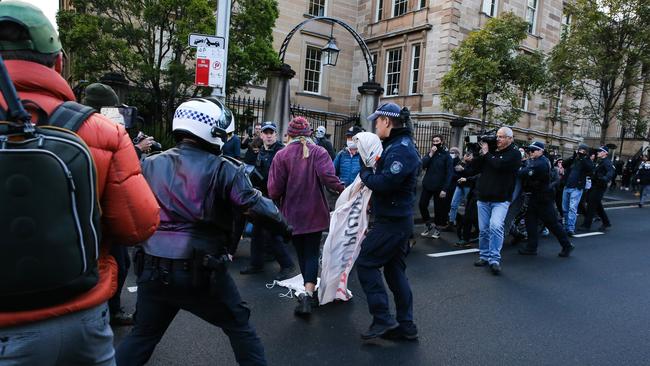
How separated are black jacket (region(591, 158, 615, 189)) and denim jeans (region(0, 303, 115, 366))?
11.4 meters

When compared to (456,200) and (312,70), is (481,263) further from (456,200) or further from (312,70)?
(312,70)

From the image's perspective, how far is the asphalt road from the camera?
3.53 meters

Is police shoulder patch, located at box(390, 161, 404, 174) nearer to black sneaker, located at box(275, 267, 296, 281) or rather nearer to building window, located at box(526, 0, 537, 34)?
black sneaker, located at box(275, 267, 296, 281)

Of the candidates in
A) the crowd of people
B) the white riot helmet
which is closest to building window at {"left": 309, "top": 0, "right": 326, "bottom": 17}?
the crowd of people

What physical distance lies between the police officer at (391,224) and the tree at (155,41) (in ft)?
23.4

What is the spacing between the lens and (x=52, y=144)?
139cm

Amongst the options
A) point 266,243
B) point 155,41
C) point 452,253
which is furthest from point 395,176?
point 155,41

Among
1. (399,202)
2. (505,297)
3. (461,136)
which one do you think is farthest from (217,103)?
(461,136)

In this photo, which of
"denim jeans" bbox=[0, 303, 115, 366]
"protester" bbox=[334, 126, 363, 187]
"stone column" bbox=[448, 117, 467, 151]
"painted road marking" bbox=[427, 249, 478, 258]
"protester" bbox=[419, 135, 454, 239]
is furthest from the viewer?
"stone column" bbox=[448, 117, 467, 151]

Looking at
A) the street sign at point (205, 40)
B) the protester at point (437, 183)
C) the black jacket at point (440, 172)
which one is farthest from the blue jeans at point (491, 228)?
the street sign at point (205, 40)

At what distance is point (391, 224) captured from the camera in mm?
3771

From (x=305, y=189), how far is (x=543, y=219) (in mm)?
4936

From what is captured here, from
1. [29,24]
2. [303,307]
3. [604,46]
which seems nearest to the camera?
[29,24]

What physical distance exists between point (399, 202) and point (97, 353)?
260 centimetres
